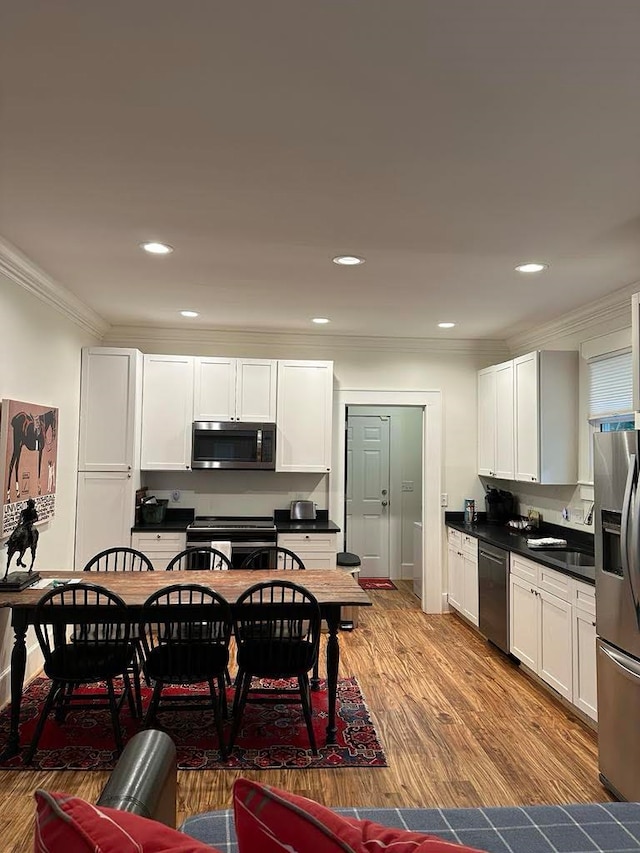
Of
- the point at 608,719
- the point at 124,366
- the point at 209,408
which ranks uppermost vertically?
the point at 124,366

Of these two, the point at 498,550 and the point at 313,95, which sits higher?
the point at 313,95

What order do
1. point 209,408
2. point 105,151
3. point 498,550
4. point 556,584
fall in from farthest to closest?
1. point 209,408
2. point 498,550
3. point 556,584
4. point 105,151

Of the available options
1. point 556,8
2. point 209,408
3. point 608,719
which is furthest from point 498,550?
point 556,8

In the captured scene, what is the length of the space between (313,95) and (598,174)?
123 cm

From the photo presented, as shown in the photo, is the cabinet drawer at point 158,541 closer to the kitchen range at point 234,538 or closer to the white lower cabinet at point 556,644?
the kitchen range at point 234,538

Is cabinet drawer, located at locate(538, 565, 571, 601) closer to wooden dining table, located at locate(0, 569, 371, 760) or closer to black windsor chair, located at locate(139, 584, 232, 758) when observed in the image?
wooden dining table, located at locate(0, 569, 371, 760)

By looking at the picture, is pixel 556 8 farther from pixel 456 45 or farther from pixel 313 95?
pixel 313 95

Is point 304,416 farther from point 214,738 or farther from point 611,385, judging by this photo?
point 214,738

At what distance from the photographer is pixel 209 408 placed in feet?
17.4

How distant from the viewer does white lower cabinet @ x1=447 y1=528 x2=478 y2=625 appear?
5.08 m

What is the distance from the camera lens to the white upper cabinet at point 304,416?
212 inches

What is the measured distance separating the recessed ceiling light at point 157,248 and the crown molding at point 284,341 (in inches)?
84.8

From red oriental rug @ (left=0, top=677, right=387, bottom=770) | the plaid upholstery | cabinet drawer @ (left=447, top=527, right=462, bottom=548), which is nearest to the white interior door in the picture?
cabinet drawer @ (left=447, top=527, right=462, bottom=548)

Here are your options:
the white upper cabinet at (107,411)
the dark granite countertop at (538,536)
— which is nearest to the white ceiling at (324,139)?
the white upper cabinet at (107,411)
